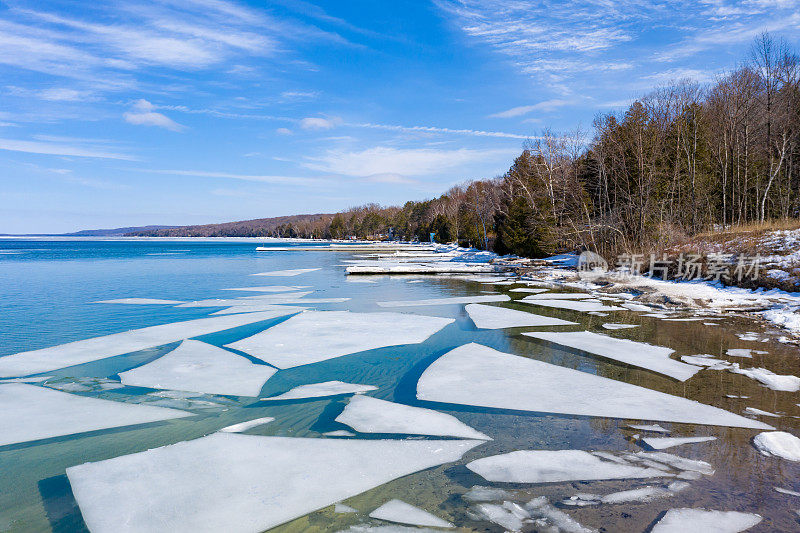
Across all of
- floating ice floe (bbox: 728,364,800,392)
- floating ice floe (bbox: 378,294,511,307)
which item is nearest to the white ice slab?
floating ice floe (bbox: 728,364,800,392)

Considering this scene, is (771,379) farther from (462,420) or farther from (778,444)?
(462,420)

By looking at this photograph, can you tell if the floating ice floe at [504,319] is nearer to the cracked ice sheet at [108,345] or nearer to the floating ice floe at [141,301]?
the cracked ice sheet at [108,345]

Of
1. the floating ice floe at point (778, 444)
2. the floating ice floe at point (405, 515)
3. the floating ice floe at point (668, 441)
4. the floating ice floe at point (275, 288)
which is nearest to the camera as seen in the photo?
the floating ice floe at point (405, 515)

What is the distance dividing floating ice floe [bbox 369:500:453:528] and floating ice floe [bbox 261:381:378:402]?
2.66m

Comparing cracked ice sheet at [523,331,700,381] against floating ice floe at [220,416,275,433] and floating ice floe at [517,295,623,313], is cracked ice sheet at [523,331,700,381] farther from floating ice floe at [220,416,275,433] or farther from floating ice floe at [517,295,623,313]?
floating ice floe at [220,416,275,433]

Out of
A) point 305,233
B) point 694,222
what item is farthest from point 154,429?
point 305,233

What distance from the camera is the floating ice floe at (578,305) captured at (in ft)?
41.4

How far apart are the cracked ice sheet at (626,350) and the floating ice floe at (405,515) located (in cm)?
492

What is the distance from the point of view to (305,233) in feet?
524

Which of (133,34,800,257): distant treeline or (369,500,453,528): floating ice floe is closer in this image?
(369,500,453,528): floating ice floe

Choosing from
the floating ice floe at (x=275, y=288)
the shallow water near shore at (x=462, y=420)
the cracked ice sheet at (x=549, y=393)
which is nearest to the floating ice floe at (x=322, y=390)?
the shallow water near shore at (x=462, y=420)

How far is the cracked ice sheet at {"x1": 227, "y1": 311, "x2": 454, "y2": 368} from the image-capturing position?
7.96 metres

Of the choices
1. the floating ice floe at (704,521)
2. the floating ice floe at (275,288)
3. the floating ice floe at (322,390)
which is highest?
the floating ice floe at (275,288)

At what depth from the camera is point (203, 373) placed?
22.0 feet
